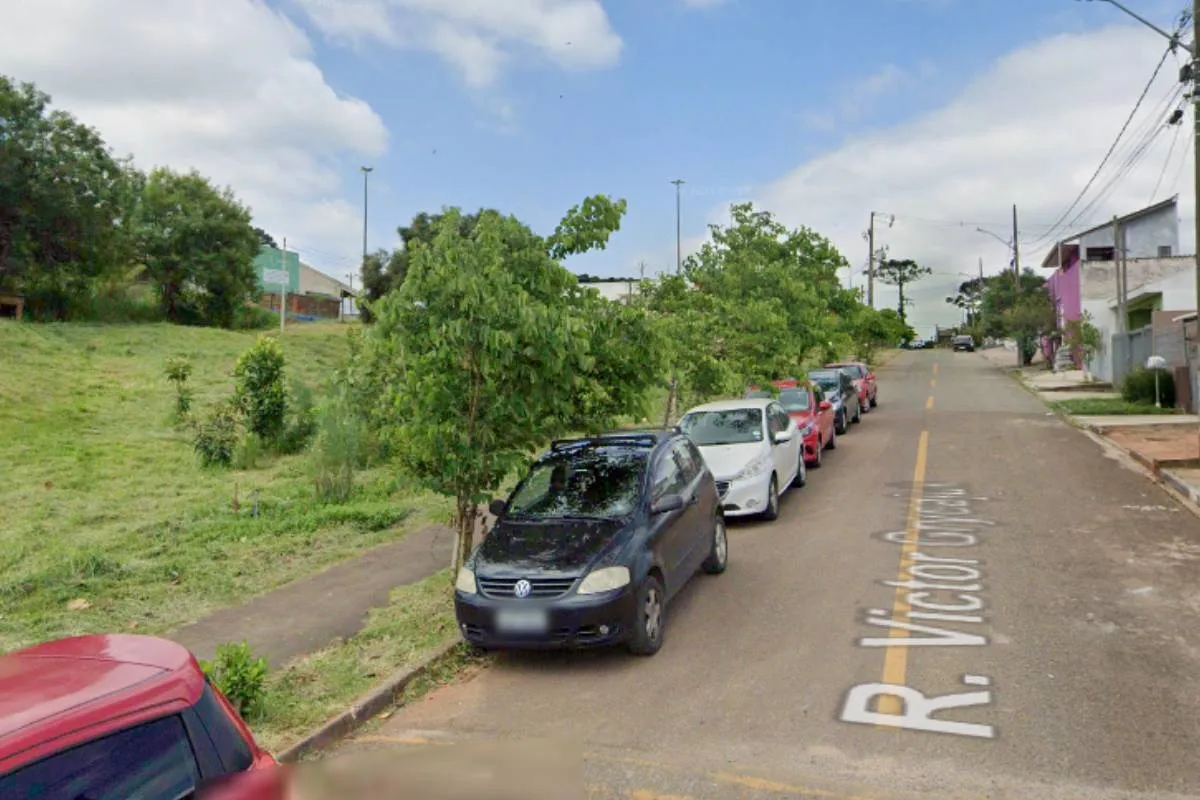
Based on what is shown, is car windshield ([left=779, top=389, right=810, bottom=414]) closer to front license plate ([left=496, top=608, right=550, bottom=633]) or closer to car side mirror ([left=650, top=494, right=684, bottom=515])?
car side mirror ([left=650, top=494, right=684, bottom=515])

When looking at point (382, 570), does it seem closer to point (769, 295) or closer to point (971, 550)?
point (971, 550)

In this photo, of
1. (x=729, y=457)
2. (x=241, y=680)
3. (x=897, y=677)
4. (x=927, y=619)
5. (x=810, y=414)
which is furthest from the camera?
(x=810, y=414)

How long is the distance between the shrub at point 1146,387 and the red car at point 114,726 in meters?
27.1

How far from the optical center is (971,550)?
31.0ft

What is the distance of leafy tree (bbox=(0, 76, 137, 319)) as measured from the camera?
109 feet

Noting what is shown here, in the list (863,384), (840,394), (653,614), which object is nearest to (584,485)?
(653,614)

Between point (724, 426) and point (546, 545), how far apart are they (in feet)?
20.9

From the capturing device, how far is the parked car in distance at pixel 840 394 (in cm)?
2086

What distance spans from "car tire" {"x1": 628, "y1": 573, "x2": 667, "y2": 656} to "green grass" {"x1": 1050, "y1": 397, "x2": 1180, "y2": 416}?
2154 cm

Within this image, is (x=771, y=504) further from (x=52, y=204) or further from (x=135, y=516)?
(x=52, y=204)

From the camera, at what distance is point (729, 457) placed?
11.6m

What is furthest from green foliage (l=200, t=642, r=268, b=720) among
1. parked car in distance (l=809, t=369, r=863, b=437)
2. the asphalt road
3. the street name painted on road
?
parked car in distance (l=809, t=369, r=863, b=437)

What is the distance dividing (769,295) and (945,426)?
6362 millimetres

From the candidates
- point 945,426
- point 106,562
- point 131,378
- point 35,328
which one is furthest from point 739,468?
point 35,328
